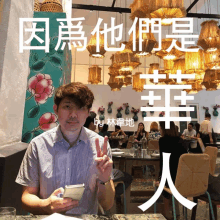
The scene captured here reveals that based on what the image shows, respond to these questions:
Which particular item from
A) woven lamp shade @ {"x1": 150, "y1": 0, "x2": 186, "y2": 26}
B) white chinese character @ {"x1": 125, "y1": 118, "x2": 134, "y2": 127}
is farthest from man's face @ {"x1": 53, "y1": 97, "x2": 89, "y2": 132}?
white chinese character @ {"x1": 125, "y1": 118, "x2": 134, "y2": 127}

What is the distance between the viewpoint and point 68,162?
1359 mm

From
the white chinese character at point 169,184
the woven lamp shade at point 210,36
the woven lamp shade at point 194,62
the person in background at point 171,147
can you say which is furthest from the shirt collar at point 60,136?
the woven lamp shade at point 194,62

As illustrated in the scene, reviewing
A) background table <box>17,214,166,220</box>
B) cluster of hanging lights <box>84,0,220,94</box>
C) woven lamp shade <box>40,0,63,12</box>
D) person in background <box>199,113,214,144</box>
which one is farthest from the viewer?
person in background <box>199,113,214,144</box>

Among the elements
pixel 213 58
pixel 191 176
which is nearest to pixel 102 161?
pixel 191 176

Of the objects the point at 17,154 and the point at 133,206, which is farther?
the point at 133,206

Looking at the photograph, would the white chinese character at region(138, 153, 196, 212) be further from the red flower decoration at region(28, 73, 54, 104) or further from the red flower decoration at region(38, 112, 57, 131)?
the red flower decoration at region(28, 73, 54, 104)

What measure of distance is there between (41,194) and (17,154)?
0.34 m

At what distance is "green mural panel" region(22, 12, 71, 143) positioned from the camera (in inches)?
85.0

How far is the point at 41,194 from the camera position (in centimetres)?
133

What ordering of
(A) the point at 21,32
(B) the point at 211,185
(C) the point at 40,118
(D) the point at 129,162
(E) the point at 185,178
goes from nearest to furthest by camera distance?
1. (A) the point at 21,32
2. (C) the point at 40,118
3. (E) the point at 185,178
4. (B) the point at 211,185
5. (D) the point at 129,162

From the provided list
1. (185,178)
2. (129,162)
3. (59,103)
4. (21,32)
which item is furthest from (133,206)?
(21,32)

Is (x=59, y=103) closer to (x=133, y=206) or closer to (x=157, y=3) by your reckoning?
(x=157, y=3)

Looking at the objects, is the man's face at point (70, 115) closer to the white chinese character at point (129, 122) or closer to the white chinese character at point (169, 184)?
the white chinese character at point (169, 184)

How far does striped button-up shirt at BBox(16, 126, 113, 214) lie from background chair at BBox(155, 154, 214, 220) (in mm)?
1450
